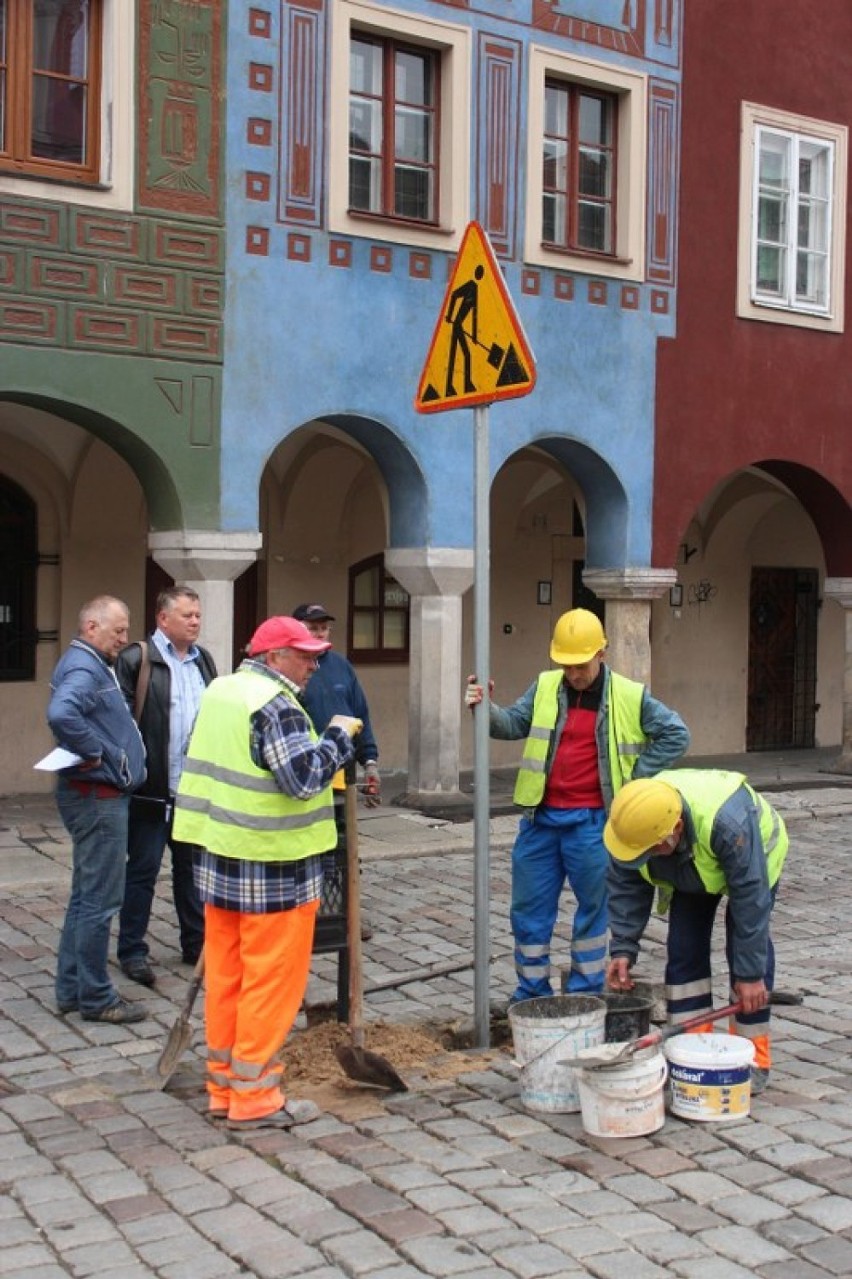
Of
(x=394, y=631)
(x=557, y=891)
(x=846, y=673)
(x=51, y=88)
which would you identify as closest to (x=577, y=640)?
(x=557, y=891)

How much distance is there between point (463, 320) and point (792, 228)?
10328 millimetres

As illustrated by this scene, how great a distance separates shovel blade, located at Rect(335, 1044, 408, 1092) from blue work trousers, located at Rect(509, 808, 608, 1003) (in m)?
1.00

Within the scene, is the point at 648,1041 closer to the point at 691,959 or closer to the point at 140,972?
the point at 691,959

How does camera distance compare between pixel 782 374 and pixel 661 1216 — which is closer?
pixel 661 1216

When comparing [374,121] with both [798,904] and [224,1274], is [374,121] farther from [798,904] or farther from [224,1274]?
[224,1274]

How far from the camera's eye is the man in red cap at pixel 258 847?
5461mm

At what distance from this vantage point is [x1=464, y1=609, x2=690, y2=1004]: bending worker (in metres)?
6.57

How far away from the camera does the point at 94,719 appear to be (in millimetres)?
6820

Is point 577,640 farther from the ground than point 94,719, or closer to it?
farther from the ground

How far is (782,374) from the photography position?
615 inches

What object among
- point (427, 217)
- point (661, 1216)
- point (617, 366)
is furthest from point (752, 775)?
point (661, 1216)

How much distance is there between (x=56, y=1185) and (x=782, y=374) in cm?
1232

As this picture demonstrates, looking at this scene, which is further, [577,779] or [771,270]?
[771,270]

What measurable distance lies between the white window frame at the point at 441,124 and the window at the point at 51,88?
1.93 meters
